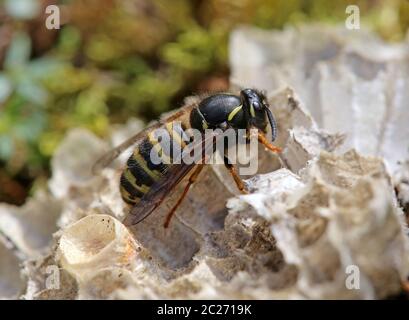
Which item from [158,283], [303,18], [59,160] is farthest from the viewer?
[303,18]

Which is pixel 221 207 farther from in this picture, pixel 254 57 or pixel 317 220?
pixel 254 57

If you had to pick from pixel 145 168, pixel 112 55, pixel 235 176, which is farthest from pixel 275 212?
pixel 112 55

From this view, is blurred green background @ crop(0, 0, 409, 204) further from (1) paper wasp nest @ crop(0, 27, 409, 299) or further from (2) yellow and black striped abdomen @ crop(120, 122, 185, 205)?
(2) yellow and black striped abdomen @ crop(120, 122, 185, 205)

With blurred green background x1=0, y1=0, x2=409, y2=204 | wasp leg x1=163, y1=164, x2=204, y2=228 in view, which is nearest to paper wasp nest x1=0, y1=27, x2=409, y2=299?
wasp leg x1=163, y1=164, x2=204, y2=228

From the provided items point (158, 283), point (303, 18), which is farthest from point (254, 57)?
point (158, 283)

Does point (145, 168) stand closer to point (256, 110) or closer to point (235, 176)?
point (235, 176)

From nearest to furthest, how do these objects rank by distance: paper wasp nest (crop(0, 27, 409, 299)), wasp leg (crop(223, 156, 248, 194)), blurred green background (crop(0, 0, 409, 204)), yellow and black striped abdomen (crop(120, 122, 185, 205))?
paper wasp nest (crop(0, 27, 409, 299)) < wasp leg (crop(223, 156, 248, 194)) < yellow and black striped abdomen (crop(120, 122, 185, 205)) < blurred green background (crop(0, 0, 409, 204))
